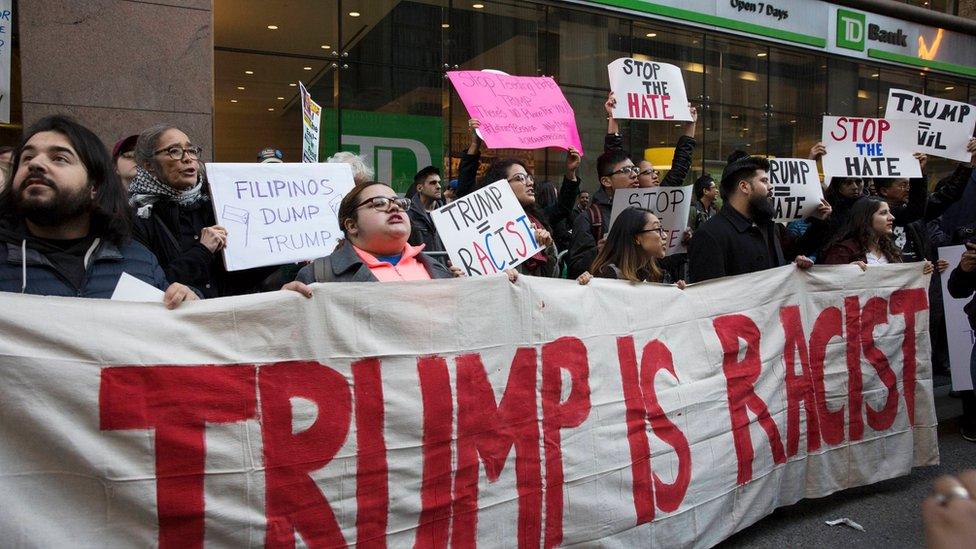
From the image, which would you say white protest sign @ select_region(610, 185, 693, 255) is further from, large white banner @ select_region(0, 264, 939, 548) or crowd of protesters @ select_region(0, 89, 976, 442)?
large white banner @ select_region(0, 264, 939, 548)

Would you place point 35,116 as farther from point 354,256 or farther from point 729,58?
point 729,58

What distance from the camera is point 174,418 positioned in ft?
8.34

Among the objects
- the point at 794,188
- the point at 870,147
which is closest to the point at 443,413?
the point at 794,188

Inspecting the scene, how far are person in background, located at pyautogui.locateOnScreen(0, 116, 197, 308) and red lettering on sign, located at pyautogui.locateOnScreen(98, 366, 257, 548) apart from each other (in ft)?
0.86

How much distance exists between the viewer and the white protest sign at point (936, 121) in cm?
641

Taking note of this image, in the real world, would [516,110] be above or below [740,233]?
above

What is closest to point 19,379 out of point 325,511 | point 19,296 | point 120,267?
point 19,296

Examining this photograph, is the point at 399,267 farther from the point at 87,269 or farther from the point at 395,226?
the point at 87,269

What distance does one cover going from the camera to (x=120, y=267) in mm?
2846

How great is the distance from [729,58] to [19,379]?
1255cm

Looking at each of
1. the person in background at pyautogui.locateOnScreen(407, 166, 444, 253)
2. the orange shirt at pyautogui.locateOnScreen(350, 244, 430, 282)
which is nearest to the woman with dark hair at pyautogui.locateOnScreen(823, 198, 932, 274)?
the person in background at pyautogui.locateOnScreen(407, 166, 444, 253)

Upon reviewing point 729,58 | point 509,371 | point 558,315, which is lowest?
point 509,371

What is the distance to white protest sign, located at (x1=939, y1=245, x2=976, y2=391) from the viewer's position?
609 cm

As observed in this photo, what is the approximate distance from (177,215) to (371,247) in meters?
1.06
